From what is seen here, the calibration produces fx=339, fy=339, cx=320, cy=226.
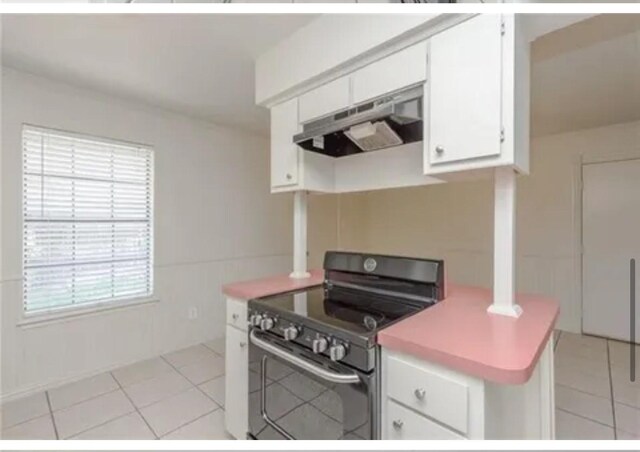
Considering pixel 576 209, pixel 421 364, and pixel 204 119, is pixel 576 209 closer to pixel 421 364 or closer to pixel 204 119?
pixel 421 364

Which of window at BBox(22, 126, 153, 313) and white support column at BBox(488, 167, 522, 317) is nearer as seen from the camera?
white support column at BBox(488, 167, 522, 317)

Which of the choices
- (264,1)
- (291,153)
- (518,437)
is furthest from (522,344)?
(264,1)

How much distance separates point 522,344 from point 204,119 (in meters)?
3.12

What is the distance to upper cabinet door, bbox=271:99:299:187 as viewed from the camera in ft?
6.39

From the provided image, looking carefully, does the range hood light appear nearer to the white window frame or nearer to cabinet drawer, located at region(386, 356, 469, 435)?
cabinet drawer, located at region(386, 356, 469, 435)

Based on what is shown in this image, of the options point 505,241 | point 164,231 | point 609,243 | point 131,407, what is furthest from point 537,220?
point 131,407

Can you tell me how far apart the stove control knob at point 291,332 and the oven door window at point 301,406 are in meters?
0.12

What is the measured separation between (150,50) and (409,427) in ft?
7.33

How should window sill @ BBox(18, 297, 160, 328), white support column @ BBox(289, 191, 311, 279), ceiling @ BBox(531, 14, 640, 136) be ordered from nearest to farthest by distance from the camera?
ceiling @ BBox(531, 14, 640, 136) < white support column @ BBox(289, 191, 311, 279) < window sill @ BBox(18, 297, 160, 328)

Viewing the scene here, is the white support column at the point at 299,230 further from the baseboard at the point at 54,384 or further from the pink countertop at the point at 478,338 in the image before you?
the baseboard at the point at 54,384

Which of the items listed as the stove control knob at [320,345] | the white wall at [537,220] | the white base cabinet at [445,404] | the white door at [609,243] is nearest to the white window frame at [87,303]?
the stove control knob at [320,345]

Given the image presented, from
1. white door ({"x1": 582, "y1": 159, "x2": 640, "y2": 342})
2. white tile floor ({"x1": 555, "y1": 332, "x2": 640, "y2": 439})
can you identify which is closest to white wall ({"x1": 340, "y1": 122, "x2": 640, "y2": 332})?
white door ({"x1": 582, "y1": 159, "x2": 640, "y2": 342})

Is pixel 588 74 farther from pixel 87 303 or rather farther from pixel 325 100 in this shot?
pixel 87 303

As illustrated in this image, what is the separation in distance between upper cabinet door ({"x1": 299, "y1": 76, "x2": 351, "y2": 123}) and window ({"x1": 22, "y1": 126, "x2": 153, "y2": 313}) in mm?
1736
